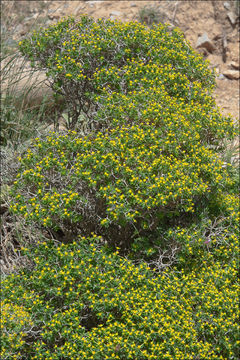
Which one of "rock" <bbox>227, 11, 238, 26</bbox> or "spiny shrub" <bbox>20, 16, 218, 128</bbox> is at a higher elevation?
"spiny shrub" <bbox>20, 16, 218, 128</bbox>

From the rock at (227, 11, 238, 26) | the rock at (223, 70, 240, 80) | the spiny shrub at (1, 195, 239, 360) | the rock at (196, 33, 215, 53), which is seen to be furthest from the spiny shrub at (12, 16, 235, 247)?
the rock at (227, 11, 238, 26)

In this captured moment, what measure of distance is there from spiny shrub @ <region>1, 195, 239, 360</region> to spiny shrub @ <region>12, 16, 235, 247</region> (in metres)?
0.33

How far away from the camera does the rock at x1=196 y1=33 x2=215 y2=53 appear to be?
794 cm

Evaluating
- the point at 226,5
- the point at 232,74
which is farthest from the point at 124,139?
the point at 226,5

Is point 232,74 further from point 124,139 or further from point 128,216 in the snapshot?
point 128,216

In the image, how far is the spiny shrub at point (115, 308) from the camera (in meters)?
3.51

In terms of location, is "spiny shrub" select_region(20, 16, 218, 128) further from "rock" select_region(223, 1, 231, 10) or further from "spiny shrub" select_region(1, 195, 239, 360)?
"rock" select_region(223, 1, 231, 10)

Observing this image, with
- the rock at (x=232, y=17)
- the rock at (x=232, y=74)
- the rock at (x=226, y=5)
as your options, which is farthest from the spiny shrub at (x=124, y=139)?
the rock at (x=226, y=5)

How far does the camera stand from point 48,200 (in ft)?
12.1

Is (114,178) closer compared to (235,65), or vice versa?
(114,178)

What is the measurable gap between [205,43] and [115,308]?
17.8 ft

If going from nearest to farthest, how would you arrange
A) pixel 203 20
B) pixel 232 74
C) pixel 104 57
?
pixel 104 57
pixel 232 74
pixel 203 20

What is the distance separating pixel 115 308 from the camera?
3.74 meters

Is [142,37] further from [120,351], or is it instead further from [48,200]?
[120,351]
